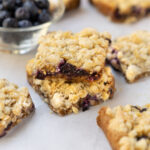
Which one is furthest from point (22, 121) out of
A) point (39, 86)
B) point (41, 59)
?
point (41, 59)

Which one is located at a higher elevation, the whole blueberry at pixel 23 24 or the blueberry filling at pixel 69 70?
the whole blueberry at pixel 23 24

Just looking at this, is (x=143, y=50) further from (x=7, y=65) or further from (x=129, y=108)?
(x=7, y=65)

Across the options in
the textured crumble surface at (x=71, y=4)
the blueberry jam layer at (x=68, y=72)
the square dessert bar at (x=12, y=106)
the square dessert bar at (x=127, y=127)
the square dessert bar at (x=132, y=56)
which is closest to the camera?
the square dessert bar at (x=127, y=127)

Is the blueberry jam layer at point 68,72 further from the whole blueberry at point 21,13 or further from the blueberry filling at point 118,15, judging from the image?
the blueberry filling at point 118,15

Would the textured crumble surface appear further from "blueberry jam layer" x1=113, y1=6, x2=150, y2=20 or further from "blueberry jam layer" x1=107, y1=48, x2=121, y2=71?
"blueberry jam layer" x1=107, y1=48, x2=121, y2=71

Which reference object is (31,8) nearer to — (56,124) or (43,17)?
(43,17)

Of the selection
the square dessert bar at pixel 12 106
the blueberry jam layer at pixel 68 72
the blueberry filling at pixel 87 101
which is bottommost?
the blueberry filling at pixel 87 101

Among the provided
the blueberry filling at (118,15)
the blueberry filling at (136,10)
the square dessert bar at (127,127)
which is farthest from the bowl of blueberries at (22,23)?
the square dessert bar at (127,127)
